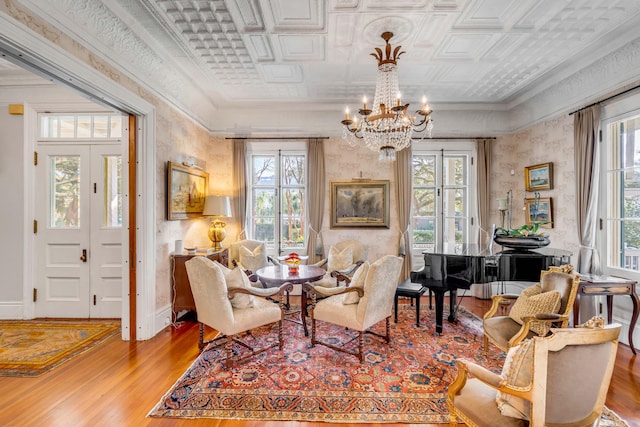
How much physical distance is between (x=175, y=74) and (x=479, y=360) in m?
5.24

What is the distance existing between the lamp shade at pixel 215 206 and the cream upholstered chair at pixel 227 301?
2.00 metres

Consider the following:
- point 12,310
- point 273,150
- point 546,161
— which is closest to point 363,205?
point 273,150

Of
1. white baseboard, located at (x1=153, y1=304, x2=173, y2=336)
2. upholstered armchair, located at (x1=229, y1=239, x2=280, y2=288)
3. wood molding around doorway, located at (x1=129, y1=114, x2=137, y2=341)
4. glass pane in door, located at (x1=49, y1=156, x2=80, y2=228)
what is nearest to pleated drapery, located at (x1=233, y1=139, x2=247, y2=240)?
upholstered armchair, located at (x1=229, y1=239, x2=280, y2=288)

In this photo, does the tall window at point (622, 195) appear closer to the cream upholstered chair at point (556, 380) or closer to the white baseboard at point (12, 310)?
the cream upholstered chair at point (556, 380)

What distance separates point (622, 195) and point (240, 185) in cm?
572

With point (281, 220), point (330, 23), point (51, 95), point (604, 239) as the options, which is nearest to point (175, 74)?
point (51, 95)

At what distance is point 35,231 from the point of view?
14.0ft

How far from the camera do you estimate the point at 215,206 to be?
195 inches

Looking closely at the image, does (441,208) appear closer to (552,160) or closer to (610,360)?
(552,160)

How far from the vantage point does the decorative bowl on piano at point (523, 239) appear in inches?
150

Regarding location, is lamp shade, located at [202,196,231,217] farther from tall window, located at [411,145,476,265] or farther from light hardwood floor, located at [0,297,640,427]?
tall window, located at [411,145,476,265]

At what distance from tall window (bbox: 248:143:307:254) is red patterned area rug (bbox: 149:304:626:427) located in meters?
2.38

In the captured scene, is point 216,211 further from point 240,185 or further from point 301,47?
point 301,47

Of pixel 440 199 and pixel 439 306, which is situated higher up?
pixel 440 199
